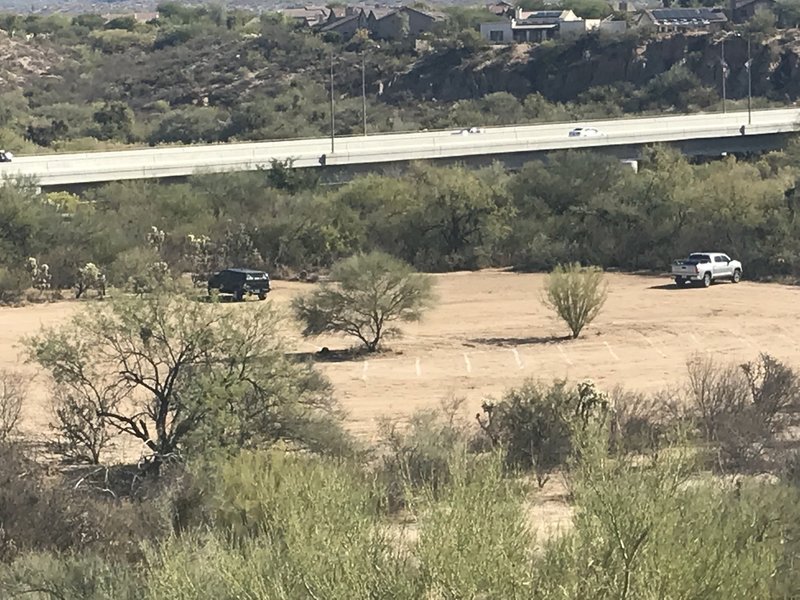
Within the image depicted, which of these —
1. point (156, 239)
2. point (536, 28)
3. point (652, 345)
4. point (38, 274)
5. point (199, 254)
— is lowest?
point (652, 345)

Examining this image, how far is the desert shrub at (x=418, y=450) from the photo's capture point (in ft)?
56.9

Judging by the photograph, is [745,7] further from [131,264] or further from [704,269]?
[131,264]

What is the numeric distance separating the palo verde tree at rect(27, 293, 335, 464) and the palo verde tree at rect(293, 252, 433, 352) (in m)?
9.95

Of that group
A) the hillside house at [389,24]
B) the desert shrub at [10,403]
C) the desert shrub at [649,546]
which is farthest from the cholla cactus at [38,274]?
the hillside house at [389,24]

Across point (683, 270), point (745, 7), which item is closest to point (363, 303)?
point (683, 270)

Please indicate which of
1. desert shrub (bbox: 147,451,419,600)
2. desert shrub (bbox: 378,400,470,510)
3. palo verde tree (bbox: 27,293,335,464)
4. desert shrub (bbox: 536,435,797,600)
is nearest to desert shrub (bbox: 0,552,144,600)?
desert shrub (bbox: 147,451,419,600)

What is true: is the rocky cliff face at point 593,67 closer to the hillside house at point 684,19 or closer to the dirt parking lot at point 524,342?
the hillside house at point 684,19

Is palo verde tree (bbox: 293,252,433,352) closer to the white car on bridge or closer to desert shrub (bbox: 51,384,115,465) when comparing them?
desert shrub (bbox: 51,384,115,465)

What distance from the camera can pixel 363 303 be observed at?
32688 mm

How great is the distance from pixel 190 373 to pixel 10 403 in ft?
14.6

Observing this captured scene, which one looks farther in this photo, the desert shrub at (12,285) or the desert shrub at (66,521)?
the desert shrub at (12,285)

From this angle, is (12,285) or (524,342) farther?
(12,285)

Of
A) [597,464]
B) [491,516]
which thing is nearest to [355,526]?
[491,516]

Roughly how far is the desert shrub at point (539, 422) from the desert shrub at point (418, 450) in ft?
1.81
